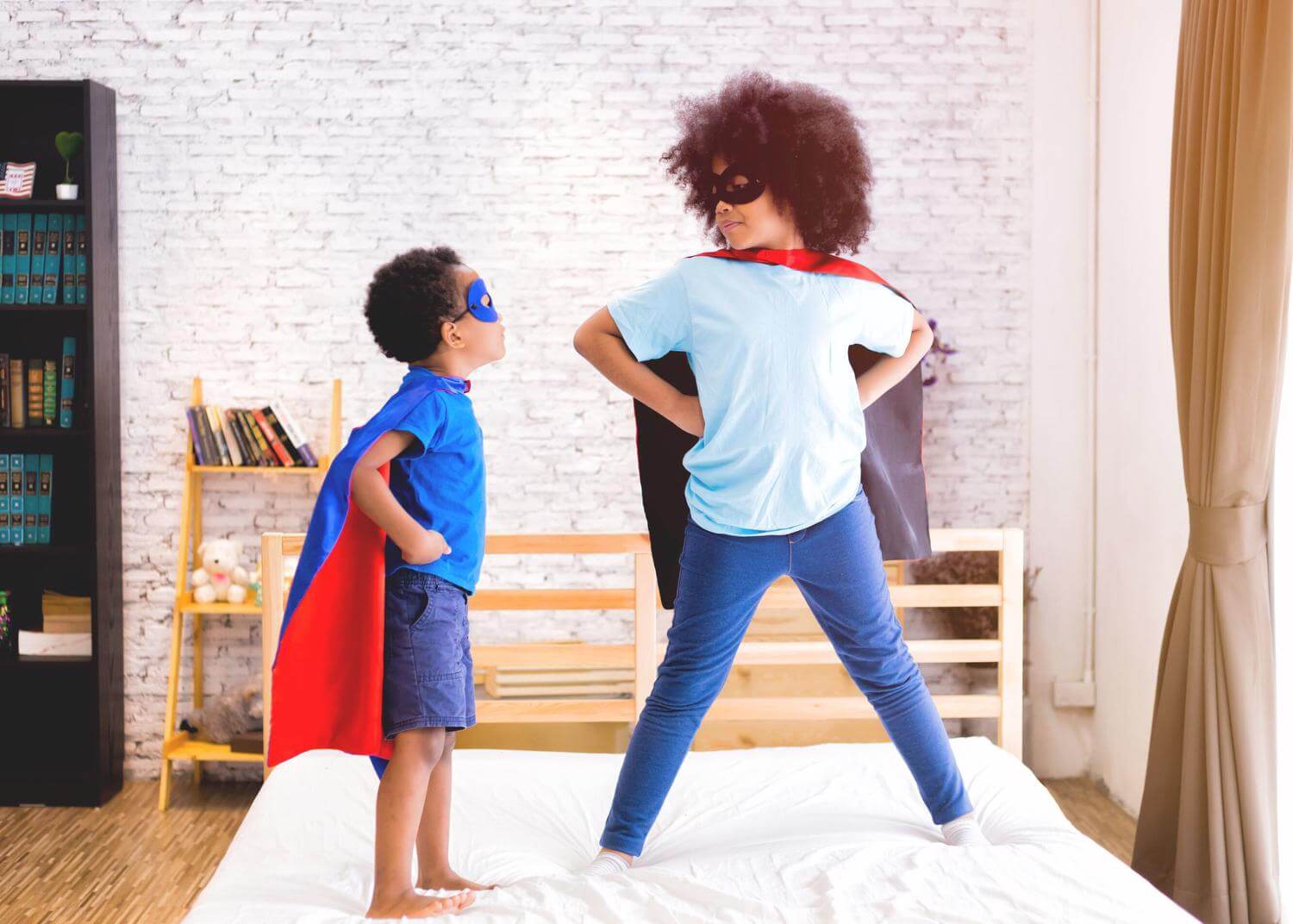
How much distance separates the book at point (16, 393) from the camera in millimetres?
3459

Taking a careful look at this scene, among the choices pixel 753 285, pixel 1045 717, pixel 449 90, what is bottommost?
pixel 1045 717

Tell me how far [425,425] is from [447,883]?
0.72 meters

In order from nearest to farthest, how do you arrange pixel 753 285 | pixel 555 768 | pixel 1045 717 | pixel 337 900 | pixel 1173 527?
pixel 337 900 < pixel 753 285 < pixel 555 768 < pixel 1173 527 < pixel 1045 717

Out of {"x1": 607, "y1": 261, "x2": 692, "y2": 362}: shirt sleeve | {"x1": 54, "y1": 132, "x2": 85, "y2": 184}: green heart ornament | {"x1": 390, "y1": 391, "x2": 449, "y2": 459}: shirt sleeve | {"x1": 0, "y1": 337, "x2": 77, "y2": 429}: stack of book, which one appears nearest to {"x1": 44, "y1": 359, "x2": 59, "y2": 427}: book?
{"x1": 0, "y1": 337, "x2": 77, "y2": 429}: stack of book

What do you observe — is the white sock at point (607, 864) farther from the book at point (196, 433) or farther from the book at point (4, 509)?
the book at point (4, 509)

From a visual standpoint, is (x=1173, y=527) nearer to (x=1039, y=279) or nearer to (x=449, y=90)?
(x=1039, y=279)

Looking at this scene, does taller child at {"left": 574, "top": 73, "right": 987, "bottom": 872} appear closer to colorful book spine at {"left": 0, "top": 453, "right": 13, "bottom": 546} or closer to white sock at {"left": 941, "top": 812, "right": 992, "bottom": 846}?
white sock at {"left": 941, "top": 812, "right": 992, "bottom": 846}

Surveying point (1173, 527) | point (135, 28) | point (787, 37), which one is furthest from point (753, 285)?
point (135, 28)

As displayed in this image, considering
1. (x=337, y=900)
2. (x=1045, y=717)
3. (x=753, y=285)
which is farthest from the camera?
(x=1045, y=717)

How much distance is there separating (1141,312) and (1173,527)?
630 millimetres

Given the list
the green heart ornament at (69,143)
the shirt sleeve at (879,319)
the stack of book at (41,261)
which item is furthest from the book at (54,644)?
the shirt sleeve at (879,319)

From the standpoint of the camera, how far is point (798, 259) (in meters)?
1.87

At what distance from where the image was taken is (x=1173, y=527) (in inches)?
116

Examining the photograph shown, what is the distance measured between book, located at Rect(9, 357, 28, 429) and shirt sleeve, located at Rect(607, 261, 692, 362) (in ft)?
8.10
